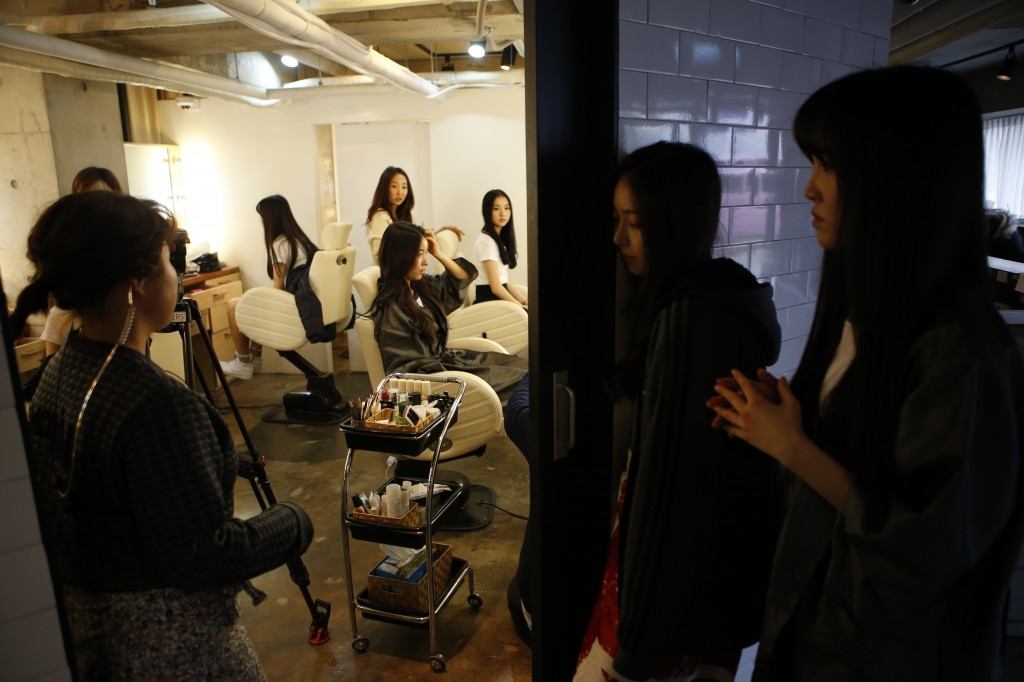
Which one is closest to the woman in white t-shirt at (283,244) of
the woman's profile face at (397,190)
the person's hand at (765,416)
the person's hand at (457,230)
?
the woman's profile face at (397,190)

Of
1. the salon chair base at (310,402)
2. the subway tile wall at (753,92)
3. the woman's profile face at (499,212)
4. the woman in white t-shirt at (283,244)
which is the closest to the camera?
the subway tile wall at (753,92)

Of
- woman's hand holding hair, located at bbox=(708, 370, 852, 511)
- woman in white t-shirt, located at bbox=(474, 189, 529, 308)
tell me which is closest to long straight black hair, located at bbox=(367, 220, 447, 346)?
woman in white t-shirt, located at bbox=(474, 189, 529, 308)

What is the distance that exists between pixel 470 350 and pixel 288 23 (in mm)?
1904

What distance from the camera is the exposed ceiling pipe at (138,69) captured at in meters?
3.67

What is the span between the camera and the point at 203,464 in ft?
3.77

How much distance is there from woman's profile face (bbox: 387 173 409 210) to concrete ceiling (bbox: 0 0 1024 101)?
70 cm

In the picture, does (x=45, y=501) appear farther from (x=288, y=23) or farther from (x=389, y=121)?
(x=389, y=121)

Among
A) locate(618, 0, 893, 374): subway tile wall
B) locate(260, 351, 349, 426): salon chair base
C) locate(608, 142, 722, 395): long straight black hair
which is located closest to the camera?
locate(608, 142, 722, 395): long straight black hair

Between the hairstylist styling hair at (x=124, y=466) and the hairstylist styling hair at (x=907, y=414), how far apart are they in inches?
37.2

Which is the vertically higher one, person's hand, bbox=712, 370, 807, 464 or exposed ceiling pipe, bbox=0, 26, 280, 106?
exposed ceiling pipe, bbox=0, 26, 280, 106

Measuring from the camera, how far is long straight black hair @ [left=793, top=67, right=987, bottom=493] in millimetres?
917

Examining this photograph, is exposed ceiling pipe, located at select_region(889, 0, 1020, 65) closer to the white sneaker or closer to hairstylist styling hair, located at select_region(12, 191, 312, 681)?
hairstylist styling hair, located at select_region(12, 191, 312, 681)

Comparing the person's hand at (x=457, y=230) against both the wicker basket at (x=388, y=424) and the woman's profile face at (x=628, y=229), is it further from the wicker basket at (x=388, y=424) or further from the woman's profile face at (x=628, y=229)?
the woman's profile face at (x=628, y=229)

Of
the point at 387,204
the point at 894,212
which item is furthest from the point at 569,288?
the point at 387,204
